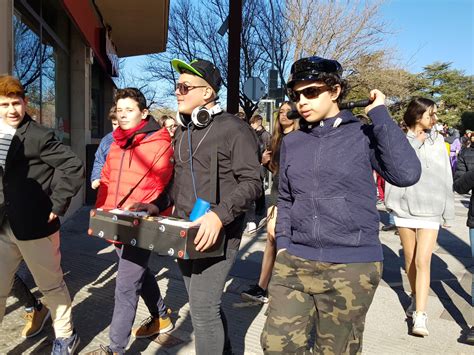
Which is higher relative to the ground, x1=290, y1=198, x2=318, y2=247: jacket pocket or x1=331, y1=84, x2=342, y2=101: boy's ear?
x1=331, y1=84, x2=342, y2=101: boy's ear

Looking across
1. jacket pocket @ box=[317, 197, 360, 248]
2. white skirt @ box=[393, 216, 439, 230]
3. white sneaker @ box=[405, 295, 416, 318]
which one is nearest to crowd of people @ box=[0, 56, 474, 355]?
jacket pocket @ box=[317, 197, 360, 248]

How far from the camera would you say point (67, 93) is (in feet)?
33.1

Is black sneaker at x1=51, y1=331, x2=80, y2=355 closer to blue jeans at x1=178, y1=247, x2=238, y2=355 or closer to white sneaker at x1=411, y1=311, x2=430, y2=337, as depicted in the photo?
blue jeans at x1=178, y1=247, x2=238, y2=355

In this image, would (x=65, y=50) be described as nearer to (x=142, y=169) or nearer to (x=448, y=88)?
(x=142, y=169)

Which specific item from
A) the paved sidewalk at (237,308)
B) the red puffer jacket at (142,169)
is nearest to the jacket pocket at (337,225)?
the red puffer jacket at (142,169)

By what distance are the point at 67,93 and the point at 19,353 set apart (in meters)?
7.61

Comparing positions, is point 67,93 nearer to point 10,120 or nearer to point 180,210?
point 10,120

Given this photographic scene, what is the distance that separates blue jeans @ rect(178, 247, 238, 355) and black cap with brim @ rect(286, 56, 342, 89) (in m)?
1.08

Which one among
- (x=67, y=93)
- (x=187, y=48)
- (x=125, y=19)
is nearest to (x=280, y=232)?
(x=67, y=93)

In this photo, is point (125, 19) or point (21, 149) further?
point (125, 19)

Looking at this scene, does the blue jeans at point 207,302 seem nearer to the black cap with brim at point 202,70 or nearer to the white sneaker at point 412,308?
the black cap with brim at point 202,70

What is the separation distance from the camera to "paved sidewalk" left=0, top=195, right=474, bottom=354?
→ 3656 mm

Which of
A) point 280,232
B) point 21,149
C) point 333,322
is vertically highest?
point 21,149

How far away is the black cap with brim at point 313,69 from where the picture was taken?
2332 millimetres
